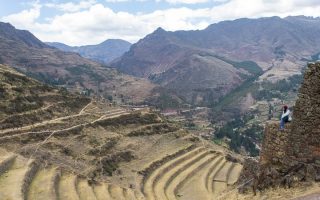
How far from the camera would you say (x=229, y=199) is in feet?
64.6

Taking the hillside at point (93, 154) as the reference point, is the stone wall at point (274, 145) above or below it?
above

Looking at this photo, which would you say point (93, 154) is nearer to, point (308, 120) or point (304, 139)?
point (304, 139)

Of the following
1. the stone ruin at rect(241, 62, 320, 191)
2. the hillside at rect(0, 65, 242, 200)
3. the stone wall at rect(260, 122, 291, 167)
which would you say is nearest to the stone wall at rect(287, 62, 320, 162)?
the stone ruin at rect(241, 62, 320, 191)

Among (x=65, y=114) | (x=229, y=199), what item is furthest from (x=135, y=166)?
(x=229, y=199)

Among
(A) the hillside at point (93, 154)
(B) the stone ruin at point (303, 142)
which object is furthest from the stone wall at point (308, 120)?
(A) the hillside at point (93, 154)

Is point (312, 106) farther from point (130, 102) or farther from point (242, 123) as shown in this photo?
point (130, 102)

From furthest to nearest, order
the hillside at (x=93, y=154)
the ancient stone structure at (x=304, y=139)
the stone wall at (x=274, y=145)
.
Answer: the hillside at (x=93, y=154)
the stone wall at (x=274, y=145)
the ancient stone structure at (x=304, y=139)

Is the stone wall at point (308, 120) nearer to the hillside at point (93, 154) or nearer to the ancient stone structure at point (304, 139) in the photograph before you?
the ancient stone structure at point (304, 139)

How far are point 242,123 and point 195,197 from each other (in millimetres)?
122589

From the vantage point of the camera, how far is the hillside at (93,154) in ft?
178

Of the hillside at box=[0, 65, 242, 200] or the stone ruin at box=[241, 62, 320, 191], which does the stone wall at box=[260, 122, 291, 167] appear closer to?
the stone ruin at box=[241, 62, 320, 191]

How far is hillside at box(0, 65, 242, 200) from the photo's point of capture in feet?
178

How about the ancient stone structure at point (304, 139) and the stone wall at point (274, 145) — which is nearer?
the ancient stone structure at point (304, 139)

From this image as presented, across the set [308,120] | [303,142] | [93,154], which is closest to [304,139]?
[303,142]
